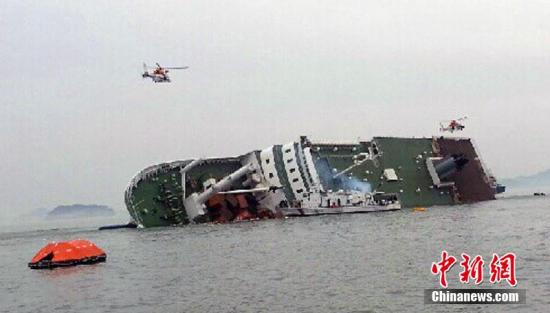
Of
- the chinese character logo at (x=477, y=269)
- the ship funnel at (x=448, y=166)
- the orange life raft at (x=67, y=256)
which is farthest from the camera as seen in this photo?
Answer: the ship funnel at (x=448, y=166)

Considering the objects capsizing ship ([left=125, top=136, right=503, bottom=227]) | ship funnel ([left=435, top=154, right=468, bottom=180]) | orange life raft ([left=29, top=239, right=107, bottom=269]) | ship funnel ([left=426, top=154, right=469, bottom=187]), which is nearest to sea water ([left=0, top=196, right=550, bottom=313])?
orange life raft ([left=29, top=239, right=107, bottom=269])

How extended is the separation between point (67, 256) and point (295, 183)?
2427 inches

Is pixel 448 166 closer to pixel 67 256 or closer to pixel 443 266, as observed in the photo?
pixel 67 256

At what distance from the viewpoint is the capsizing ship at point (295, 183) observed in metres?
105

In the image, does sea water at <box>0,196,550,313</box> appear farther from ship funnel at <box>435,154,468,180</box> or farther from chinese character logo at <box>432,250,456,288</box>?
ship funnel at <box>435,154,468,180</box>

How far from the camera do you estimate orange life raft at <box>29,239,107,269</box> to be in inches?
2196

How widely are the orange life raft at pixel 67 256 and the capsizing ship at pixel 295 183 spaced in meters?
45.3

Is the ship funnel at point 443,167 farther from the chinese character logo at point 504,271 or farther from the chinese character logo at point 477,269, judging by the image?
the chinese character logo at point 504,271

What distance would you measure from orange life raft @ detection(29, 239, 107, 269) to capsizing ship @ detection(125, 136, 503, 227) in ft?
148

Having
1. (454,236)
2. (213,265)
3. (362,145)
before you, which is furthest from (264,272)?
(362,145)

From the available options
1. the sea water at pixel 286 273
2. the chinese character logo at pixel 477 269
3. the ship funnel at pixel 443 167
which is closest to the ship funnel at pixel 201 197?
the sea water at pixel 286 273

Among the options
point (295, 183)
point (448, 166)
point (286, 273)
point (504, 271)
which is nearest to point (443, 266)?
point (504, 271)

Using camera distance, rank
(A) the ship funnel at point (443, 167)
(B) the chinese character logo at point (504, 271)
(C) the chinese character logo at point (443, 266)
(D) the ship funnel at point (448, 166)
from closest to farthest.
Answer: (B) the chinese character logo at point (504, 271)
(C) the chinese character logo at point (443, 266)
(A) the ship funnel at point (443, 167)
(D) the ship funnel at point (448, 166)

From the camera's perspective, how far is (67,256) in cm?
5591
